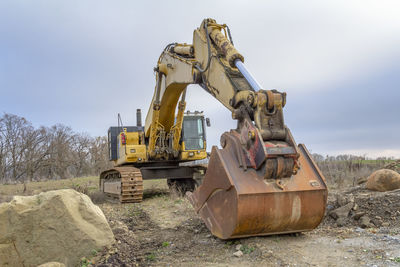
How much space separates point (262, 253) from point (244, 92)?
6.53 feet

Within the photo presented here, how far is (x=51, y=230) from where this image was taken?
509 centimetres

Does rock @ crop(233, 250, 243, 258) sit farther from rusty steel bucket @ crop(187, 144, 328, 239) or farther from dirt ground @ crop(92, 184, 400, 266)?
rusty steel bucket @ crop(187, 144, 328, 239)

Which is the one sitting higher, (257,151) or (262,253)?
(257,151)

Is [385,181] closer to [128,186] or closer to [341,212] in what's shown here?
[341,212]

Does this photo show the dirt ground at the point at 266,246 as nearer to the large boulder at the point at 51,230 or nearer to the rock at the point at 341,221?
→ the rock at the point at 341,221

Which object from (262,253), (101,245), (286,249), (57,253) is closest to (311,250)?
(286,249)

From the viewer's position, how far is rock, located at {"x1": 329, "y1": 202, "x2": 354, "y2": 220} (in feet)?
20.3

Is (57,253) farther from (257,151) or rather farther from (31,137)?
(31,137)

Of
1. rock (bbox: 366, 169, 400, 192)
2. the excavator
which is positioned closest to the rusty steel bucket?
the excavator

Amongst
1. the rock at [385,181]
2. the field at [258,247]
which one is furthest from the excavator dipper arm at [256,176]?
the rock at [385,181]

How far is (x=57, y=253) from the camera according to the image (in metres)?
5.00

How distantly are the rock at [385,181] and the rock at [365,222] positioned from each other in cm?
414

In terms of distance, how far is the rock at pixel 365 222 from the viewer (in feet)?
18.7

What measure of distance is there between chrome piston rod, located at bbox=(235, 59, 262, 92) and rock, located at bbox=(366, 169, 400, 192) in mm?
6262
